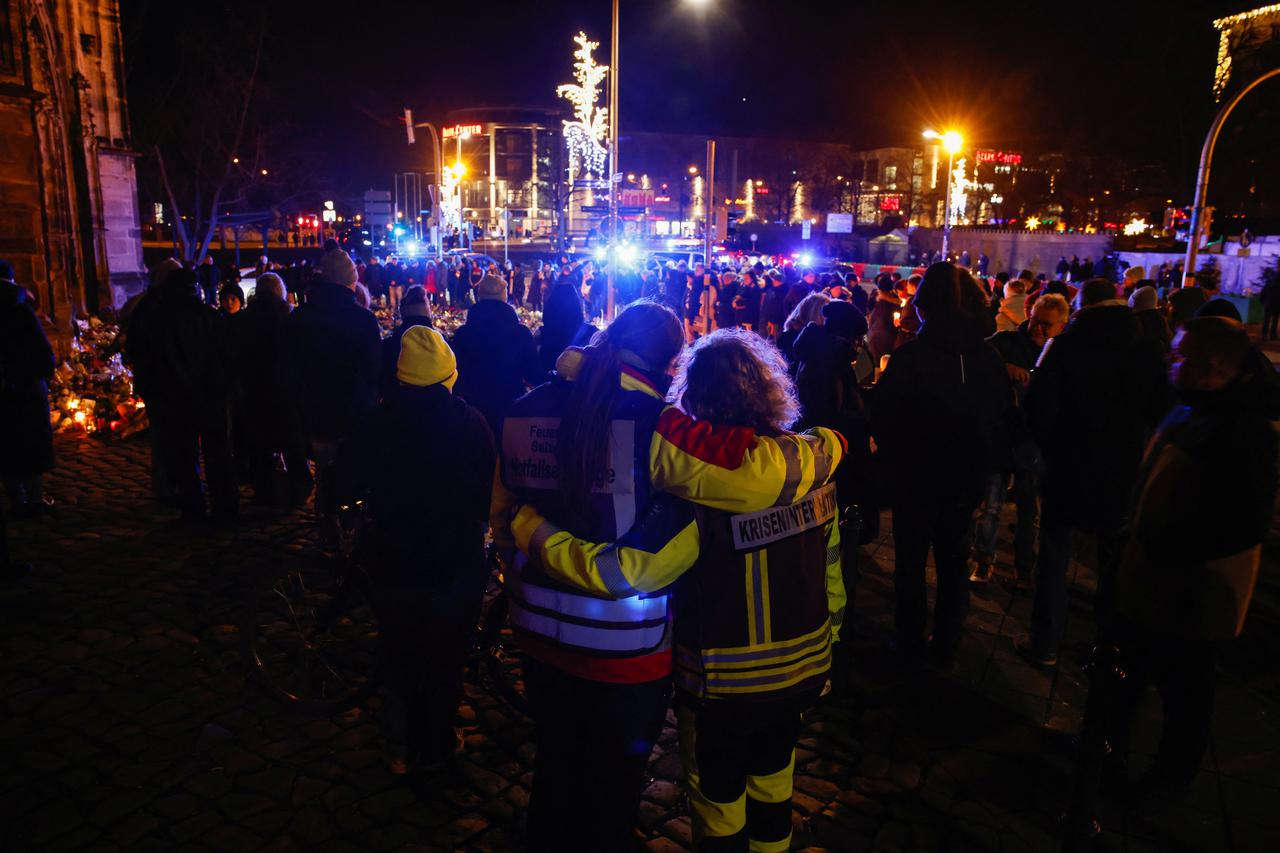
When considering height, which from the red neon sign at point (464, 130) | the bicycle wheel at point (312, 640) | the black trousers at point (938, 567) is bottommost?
the bicycle wheel at point (312, 640)

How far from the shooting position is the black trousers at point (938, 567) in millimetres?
4660

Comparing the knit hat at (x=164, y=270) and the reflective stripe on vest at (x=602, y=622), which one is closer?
the reflective stripe on vest at (x=602, y=622)

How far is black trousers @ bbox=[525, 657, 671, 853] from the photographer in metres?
2.54

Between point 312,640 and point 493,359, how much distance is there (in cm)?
249

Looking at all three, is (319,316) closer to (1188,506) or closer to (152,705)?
(152,705)

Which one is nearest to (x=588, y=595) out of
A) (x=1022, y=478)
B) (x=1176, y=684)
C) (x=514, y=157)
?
(x=1176, y=684)

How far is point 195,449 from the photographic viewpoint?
24.1 ft

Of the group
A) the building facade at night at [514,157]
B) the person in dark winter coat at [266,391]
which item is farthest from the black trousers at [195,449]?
the building facade at night at [514,157]

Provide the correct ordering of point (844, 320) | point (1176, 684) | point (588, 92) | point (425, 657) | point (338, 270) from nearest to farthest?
point (1176, 684), point (425, 657), point (844, 320), point (338, 270), point (588, 92)

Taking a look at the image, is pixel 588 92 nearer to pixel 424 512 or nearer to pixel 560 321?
pixel 560 321

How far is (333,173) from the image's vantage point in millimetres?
74125

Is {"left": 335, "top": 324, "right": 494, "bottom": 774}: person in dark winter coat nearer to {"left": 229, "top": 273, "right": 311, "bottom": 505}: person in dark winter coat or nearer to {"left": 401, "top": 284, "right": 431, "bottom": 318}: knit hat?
{"left": 401, "top": 284, "right": 431, "bottom": 318}: knit hat

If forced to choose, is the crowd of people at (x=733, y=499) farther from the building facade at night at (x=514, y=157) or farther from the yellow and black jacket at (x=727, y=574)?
the building facade at night at (x=514, y=157)

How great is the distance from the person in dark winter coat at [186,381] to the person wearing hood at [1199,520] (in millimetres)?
6758
